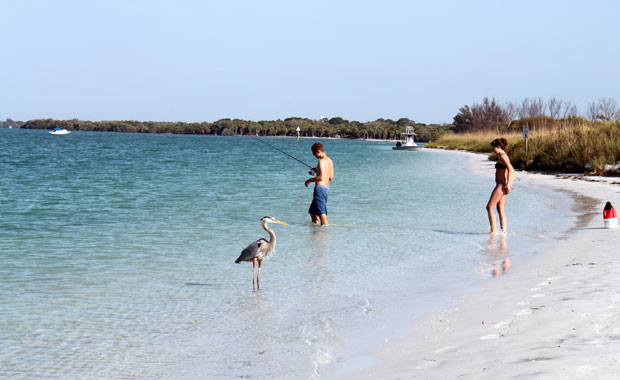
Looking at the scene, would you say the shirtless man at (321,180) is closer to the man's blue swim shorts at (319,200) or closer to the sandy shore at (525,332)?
the man's blue swim shorts at (319,200)

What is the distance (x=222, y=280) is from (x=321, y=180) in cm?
583

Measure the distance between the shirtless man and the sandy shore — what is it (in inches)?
253

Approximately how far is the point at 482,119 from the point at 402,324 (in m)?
97.3

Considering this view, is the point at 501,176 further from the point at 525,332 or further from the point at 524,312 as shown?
the point at 525,332

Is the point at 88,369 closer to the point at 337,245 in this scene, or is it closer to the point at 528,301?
the point at 528,301

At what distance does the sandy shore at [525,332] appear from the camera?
4.52m

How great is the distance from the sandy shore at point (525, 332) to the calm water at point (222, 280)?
52 centimetres

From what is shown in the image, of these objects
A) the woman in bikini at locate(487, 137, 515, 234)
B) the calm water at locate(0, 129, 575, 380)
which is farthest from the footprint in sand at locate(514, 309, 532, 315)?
the woman in bikini at locate(487, 137, 515, 234)

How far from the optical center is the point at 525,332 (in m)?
5.51

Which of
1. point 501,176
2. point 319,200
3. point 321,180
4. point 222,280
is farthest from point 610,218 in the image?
point 222,280

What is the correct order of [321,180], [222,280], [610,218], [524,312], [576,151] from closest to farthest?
1. [524,312]
2. [222,280]
3. [610,218]
4. [321,180]
5. [576,151]

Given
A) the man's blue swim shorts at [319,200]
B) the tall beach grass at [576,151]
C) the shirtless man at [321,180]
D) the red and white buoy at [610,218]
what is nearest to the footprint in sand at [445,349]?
the red and white buoy at [610,218]

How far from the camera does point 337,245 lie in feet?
40.7

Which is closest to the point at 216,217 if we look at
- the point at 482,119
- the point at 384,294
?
the point at 384,294
